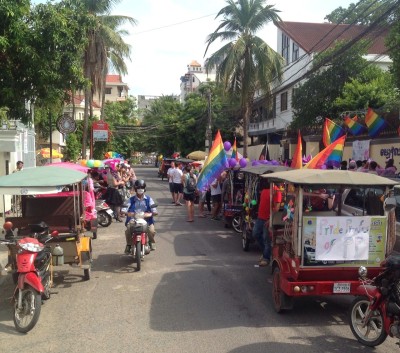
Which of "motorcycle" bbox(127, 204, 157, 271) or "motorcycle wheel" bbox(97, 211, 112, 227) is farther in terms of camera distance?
"motorcycle wheel" bbox(97, 211, 112, 227)

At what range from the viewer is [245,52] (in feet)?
79.2

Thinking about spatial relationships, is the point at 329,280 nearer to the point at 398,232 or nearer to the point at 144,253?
the point at 398,232

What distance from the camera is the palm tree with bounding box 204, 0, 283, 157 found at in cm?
2389

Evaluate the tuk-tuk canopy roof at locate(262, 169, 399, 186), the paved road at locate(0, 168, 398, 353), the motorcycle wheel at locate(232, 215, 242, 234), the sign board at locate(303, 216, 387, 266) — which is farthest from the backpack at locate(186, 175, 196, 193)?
the sign board at locate(303, 216, 387, 266)

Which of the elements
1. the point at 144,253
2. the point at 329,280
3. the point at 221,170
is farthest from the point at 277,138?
the point at 329,280

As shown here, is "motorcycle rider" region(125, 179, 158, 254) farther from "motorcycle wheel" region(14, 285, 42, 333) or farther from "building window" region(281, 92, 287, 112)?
"building window" region(281, 92, 287, 112)

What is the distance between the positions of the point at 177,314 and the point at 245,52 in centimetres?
1988

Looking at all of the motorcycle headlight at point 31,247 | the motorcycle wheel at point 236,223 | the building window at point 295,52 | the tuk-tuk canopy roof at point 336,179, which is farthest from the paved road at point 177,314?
the building window at point 295,52

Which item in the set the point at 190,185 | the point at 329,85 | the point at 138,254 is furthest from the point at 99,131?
the point at 138,254

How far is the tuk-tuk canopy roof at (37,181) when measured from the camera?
22.1 feet

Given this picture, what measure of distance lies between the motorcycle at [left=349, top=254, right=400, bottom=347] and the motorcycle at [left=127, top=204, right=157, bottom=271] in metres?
4.54

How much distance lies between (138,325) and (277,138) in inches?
1317

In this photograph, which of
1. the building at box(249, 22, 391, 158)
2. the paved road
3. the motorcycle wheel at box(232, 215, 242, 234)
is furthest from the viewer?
the building at box(249, 22, 391, 158)

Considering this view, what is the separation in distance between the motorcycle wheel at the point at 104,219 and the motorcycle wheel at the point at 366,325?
1008 centimetres
